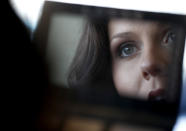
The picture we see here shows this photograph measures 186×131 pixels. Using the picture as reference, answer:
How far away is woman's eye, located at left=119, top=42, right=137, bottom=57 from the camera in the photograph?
59cm

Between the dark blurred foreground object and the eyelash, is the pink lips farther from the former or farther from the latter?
the dark blurred foreground object

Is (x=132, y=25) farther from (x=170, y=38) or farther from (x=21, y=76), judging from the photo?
(x=21, y=76)

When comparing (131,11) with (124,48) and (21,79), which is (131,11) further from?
(21,79)

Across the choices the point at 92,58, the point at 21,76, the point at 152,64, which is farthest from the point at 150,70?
the point at 21,76

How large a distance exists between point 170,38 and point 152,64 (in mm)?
67

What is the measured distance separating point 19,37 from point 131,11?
0.25m

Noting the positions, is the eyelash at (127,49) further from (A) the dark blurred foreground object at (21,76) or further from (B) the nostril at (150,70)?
(A) the dark blurred foreground object at (21,76)

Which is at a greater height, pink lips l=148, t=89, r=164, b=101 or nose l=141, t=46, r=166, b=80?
nose l=141, t=46, r=166, b=80

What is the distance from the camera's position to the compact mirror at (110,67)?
585mm

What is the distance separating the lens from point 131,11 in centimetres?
61

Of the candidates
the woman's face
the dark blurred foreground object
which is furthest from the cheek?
the dark blurred foreground object

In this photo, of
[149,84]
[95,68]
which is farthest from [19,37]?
[149,84]

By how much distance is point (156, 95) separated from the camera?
58 centimetres

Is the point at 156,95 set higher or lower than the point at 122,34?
lower
